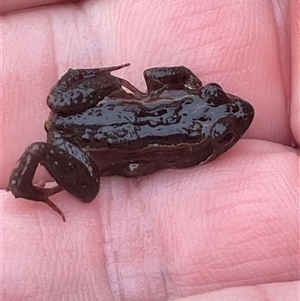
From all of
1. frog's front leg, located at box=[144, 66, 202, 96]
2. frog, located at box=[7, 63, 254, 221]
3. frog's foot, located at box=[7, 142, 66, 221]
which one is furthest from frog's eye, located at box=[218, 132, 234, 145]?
frog's foot, located at box=[7, 142, 66, 221]

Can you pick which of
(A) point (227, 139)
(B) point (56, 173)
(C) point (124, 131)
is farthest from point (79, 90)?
(A) point (227, 139)

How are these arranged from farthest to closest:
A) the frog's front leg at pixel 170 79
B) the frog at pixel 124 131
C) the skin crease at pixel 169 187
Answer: the frog's front leg at pixel 170 79
the frog at pixel 124 131
the skin crease at pixel 169 187

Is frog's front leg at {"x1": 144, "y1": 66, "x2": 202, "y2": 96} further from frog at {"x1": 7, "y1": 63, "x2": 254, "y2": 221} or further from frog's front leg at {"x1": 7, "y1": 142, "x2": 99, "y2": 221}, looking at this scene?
frog's front leg at {"x1": 7, "y1": 142, "x2": 99, "y2": 221}

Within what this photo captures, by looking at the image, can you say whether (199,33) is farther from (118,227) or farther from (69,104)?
(118,227)

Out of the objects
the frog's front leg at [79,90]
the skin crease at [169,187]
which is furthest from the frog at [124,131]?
the skin crease at [169,187]

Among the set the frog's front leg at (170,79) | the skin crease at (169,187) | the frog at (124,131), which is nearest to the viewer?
the skin crease at (169,187)

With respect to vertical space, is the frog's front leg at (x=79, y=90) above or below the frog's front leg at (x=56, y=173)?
above

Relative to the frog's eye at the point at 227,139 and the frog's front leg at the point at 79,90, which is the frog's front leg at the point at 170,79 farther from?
the frog's eye at the point at 227,139

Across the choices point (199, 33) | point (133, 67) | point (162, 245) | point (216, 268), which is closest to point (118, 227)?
point (162, 245)

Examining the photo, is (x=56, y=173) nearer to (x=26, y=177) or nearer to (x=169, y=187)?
(x=26, y=177)
